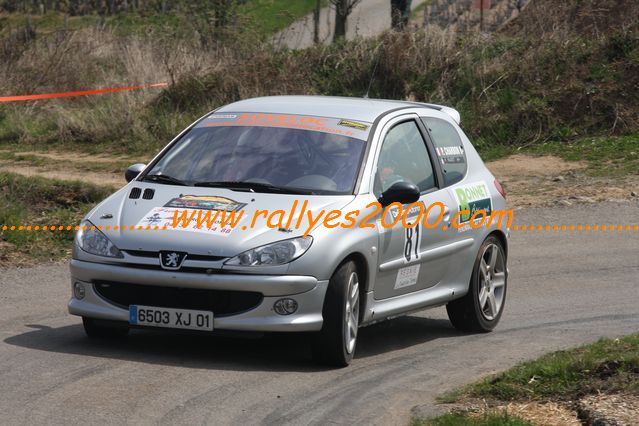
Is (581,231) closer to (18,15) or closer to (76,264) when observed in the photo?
(76,264)

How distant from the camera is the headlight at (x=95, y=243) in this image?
7789 millimetres

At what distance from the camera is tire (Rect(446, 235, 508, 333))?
9.46 meters

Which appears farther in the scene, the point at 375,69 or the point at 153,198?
the point at 375,69

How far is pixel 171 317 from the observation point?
7.62m

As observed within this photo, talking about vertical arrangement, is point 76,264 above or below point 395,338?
above

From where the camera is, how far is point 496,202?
9828mm

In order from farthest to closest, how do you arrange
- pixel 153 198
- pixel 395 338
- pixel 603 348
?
pixel 395 338 → pixel 153 198 → pixel 603 348

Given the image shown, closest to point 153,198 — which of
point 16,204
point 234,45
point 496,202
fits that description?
point 496,202

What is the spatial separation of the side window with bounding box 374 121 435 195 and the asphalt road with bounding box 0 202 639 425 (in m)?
1.15

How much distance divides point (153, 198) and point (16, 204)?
5506 millimetres

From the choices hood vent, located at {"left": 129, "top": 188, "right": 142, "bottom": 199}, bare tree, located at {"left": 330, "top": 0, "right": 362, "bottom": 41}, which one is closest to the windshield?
hood vent, located at {"left": 129, "top": 188, "right": 142, "bottom": 199}

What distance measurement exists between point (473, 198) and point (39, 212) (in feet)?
19.2

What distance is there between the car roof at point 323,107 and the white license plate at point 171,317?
6.55ft

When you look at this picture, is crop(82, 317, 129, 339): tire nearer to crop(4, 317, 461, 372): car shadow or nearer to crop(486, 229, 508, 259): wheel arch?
crop(4, 317, 461, 372): car shadow
